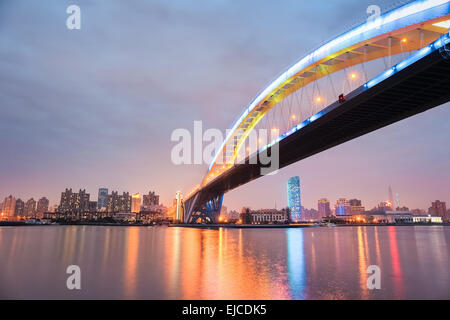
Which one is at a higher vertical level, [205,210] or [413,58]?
[413,58]

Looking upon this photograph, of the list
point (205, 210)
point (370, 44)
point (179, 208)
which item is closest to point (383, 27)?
point (370, 44)

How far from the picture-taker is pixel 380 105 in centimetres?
2238

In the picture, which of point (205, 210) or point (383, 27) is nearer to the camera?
point (383, 27)

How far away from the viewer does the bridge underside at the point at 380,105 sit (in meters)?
17.5

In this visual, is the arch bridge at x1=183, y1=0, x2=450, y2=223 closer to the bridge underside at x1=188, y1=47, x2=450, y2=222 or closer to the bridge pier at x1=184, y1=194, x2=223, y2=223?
the bridge underside at x1=188, y1=47, x2=450, y2=222

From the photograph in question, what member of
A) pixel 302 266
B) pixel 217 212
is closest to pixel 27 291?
pixel 302 266

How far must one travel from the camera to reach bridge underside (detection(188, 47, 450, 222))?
17.5 m

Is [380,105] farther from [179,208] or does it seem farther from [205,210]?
[179,208]

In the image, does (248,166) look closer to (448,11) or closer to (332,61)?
(332,61)

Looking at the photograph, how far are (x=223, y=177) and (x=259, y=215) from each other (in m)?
144

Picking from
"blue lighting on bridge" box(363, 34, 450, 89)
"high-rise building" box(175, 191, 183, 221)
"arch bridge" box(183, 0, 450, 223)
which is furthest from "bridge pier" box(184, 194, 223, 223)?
"blue lighting on bridge" box(363, 34, 450, 89)

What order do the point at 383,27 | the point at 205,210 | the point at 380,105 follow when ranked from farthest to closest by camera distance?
the point at 205,210, the point at 380,105, the point at 383,27

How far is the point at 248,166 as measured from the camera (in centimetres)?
4903

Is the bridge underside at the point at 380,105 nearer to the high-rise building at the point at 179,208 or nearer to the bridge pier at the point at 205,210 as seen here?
the bridge pier at the point at 205,210
